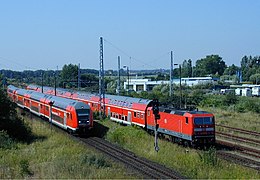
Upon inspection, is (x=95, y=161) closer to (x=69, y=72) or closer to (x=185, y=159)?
(x=185, y=159)

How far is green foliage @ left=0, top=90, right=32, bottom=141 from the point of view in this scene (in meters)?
40.5

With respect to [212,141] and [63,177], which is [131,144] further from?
[63,177]

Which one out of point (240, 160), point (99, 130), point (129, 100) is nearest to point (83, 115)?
point (99, 130)

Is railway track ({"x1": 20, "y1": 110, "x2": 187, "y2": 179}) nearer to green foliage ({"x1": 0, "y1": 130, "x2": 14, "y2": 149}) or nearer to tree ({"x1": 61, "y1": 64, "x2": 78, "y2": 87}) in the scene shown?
green foliage ({"x1": 0, "y1": 130, "x2": 14, "y2": 149})

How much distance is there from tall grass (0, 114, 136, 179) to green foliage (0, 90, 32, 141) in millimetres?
4920

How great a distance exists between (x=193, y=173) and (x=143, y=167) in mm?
3325

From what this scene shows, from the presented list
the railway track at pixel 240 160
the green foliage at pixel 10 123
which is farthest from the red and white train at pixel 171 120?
the green foliage at pixel 10 123

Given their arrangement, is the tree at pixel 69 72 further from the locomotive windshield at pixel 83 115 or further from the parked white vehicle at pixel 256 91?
the locomotive windshield at pixel 83 115

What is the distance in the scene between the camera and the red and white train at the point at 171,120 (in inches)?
1286

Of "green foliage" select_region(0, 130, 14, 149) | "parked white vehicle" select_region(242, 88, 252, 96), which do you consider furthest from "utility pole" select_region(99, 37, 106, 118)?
"parked white vehicle" select_region(242, 88, 252, 96)

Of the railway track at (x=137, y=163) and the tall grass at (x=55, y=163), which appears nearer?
the tall grass at (x=55, y=163)

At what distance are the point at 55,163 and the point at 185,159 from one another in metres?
7.50

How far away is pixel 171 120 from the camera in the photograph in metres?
35.9

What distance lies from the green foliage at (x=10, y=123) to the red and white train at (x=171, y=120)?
10.6 metres
